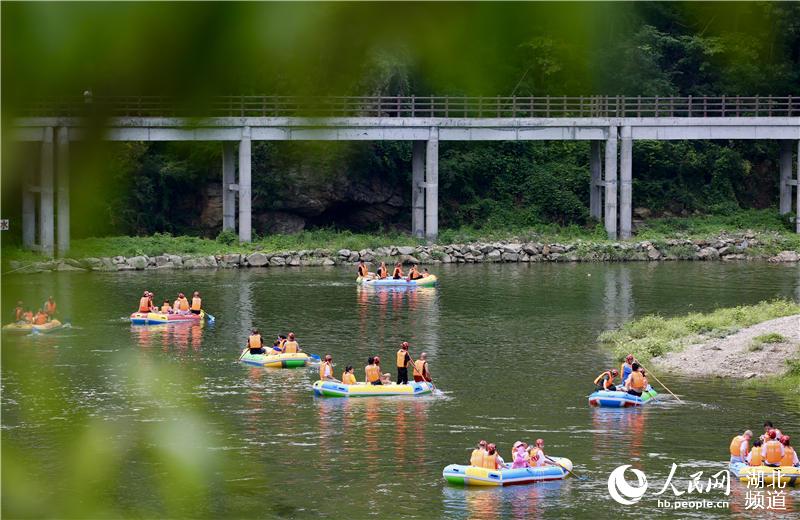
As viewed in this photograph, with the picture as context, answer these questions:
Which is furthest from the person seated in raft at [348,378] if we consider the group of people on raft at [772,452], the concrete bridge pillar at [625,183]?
the concrete bridge pillar at [625,183]

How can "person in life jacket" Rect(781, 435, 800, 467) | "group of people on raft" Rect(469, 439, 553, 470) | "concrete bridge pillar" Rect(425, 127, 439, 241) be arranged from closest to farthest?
"person in life jacket" Rect(781, 435, 800, 467) → "group of people on raft" Rect(469, 439, 553, 470) → "concrete bridge pillar" Rect(425, 127, 439, 241)

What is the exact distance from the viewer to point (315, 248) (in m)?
63.7

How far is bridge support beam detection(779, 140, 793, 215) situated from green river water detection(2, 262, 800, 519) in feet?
43.8

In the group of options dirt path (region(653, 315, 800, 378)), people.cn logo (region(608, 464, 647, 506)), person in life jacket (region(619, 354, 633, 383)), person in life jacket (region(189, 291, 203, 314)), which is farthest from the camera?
person in life jacket (region(189, 291, 203, 314))

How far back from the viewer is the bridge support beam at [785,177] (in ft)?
223

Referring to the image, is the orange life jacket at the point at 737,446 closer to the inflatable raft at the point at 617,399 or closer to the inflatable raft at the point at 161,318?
the inflatable raft at the point at 617,399

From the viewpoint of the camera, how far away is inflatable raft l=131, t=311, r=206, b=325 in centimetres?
4350

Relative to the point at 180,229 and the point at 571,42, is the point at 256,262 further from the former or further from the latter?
the point at 571,42

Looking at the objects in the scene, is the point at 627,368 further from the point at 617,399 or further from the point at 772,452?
the point at 772,452

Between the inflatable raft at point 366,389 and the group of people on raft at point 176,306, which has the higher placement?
the group of people on raft at point 176,306

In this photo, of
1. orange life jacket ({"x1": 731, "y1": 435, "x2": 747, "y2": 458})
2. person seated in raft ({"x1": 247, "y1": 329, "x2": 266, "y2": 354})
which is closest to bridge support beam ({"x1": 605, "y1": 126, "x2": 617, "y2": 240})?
person seated in raft ({"x1": 247, "y1": 329, "x2": 266, "y2": 354})

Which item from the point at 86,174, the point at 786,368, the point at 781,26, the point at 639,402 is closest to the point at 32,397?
the point at 86,174

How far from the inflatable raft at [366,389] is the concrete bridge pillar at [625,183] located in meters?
34.8

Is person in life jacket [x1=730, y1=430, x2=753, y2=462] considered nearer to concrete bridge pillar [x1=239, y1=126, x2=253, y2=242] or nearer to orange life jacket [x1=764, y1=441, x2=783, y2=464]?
orange life jacket [x1=764, y1=441, x2=783, y2=464]
